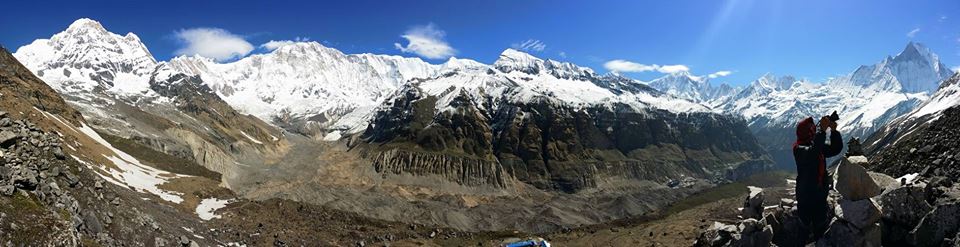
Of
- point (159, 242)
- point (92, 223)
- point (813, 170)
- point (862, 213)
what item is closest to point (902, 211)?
point (862, 213)

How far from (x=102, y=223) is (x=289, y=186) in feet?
480

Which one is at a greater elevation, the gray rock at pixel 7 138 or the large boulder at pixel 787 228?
the gray rock at pixel 7 138

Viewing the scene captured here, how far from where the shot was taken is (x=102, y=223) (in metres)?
35.4

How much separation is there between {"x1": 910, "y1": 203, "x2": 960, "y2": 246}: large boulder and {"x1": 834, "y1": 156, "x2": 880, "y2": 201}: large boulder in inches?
62.3

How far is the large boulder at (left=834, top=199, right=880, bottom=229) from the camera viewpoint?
19.9 metres

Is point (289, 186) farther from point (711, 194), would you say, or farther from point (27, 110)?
point (711, 194)

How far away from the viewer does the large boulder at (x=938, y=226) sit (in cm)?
1880

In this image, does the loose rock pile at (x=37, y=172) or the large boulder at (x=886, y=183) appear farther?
the loose rock pile at (x=37, y=172)

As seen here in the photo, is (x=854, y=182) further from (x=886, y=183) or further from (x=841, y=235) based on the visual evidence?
(x=886, y=183)

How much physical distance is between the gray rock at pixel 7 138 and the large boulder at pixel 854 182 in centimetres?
4026

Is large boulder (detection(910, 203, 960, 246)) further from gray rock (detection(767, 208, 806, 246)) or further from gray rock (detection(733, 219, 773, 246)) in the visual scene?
gray rock (detection(733, 219, 773, 246))

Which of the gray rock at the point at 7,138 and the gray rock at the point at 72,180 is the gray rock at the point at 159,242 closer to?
the gray rock at the point at 72,180

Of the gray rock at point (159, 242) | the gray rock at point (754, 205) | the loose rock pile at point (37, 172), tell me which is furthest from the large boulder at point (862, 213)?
the gray rock at point (159, 242)

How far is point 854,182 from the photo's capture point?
20.5m
